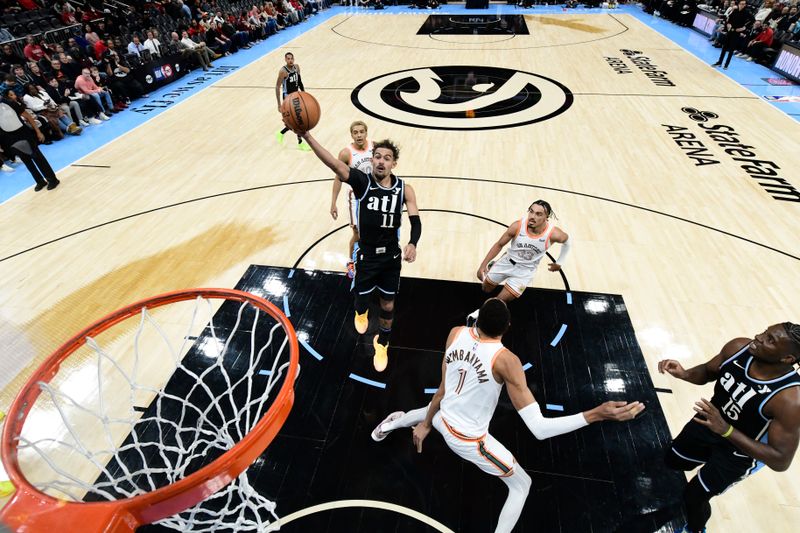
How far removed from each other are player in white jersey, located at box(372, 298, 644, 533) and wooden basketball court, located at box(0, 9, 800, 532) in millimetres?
1719

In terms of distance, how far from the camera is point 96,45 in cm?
1256

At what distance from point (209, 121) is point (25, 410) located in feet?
30.1

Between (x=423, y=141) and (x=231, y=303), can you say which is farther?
(x=423, y=141)

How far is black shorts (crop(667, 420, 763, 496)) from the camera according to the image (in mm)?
2682

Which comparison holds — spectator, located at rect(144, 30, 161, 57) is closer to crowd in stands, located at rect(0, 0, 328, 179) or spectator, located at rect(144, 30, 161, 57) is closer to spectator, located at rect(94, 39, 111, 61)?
crowd in stands, located at rect(0, 0, 328, 179)

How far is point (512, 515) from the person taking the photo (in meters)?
2.83

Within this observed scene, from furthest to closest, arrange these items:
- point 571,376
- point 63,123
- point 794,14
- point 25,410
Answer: point 794,14, point 63,123, point 571,376, point 25,410

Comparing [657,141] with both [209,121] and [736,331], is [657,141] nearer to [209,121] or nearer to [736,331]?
[736,331]

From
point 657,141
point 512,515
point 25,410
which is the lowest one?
point 657,141

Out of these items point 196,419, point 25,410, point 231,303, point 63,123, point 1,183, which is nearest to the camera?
point 25,410

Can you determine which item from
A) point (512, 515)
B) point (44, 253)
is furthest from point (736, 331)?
point (44, 253)

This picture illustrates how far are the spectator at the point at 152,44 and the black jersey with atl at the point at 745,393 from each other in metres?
15.0

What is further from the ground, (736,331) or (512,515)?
(512,515)

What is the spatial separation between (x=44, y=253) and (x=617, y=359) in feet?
23.9
